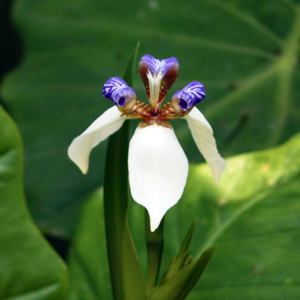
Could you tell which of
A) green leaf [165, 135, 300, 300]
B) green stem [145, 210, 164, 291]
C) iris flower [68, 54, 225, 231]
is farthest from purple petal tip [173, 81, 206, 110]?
green leaf [165, 135, 300, 300]

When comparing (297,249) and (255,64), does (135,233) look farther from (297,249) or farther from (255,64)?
(255,64)

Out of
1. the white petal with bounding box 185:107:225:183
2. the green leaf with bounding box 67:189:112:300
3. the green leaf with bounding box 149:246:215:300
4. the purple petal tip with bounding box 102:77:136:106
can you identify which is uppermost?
the purple petal tip with bounding box 102:77:136:106

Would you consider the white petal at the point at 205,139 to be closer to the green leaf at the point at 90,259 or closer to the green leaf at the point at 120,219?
the green leaf at the point at 120,219

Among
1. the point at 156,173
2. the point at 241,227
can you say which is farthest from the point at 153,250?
the point at 241,227

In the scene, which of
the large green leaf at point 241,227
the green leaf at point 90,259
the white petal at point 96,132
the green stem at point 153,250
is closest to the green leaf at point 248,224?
the large green leaf at point 241,227

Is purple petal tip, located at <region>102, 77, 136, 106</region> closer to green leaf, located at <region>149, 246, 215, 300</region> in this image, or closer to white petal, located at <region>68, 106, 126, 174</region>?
white petal, located at <region>68, 106, 126, 174</region>

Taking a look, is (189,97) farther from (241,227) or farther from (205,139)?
(241,227)
